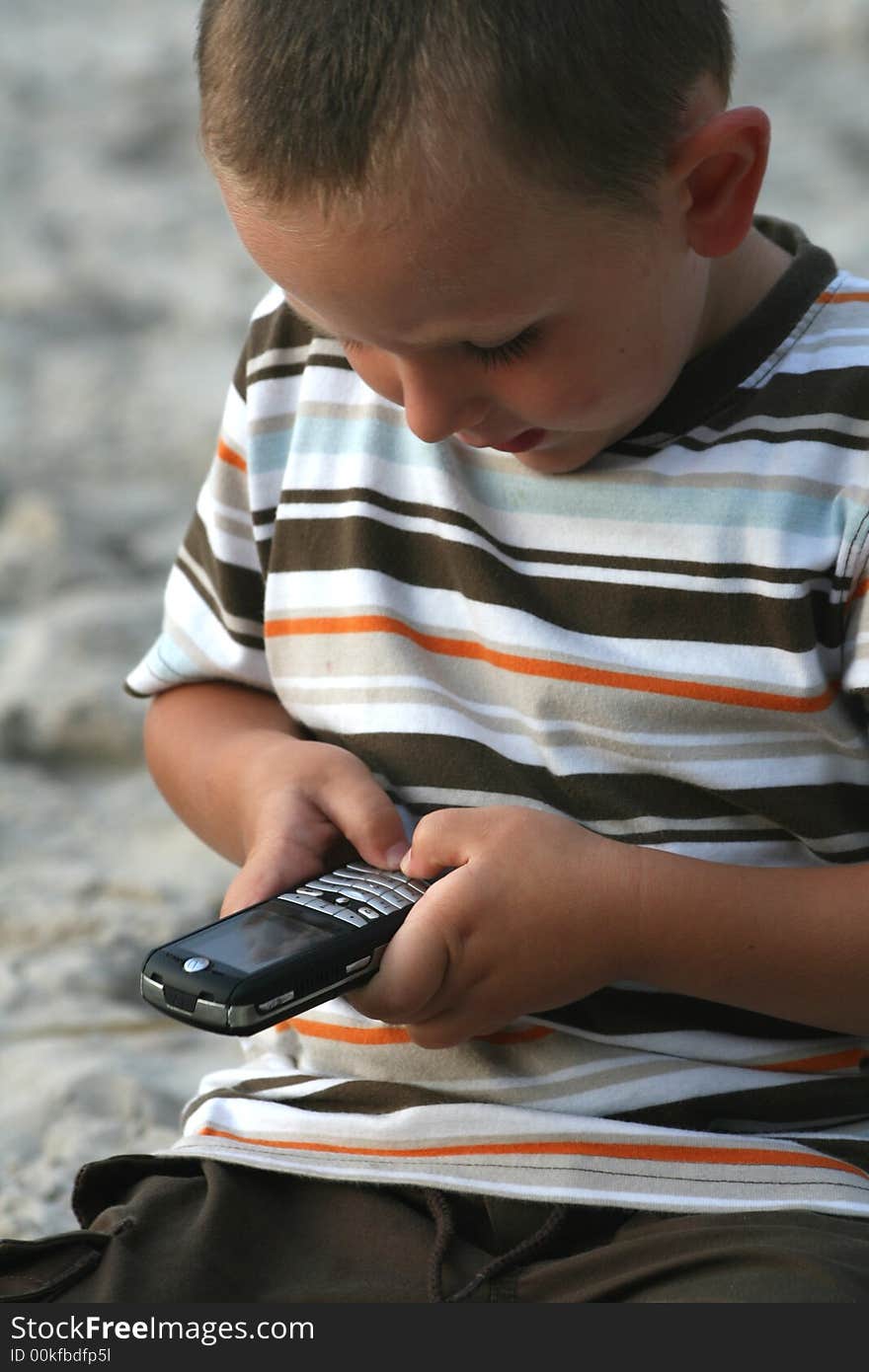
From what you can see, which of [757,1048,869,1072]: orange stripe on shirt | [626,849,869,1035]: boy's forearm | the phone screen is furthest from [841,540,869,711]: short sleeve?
the phone screen

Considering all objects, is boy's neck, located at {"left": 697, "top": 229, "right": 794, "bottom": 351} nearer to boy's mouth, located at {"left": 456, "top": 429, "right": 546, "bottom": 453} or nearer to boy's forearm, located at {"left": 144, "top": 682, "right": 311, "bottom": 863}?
boy's mouth, located at {"left": 456, "top": 429, "right": 546, "bottom": 453}

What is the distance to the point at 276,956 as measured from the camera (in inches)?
36.9

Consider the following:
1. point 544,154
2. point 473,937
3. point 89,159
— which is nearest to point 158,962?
point 473,937

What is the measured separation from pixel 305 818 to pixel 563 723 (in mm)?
174

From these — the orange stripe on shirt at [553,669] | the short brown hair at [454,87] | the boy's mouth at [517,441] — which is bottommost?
the orange stripe on shirt at [553,669]

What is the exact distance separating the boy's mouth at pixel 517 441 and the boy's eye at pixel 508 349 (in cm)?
8

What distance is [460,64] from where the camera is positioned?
859mm

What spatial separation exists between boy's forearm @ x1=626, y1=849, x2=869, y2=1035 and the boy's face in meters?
0.26

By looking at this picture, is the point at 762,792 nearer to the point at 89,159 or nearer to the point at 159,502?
the point at 159,502

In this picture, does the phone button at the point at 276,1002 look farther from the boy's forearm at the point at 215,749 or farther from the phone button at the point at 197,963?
the boy's forearm at the point at 215,749

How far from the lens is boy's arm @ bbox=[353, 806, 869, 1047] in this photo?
101 centimetres

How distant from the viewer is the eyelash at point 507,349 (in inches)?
37.3

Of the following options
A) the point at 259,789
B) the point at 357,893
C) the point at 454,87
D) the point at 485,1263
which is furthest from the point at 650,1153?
the point at 454,87

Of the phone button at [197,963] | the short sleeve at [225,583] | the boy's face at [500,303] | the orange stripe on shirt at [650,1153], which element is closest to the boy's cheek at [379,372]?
the boy's face at [500,303]
